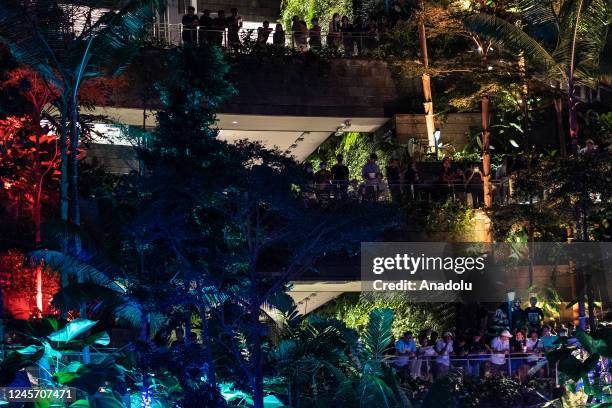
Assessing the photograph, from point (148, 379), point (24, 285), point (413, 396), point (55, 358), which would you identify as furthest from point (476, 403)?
point (24, 285)

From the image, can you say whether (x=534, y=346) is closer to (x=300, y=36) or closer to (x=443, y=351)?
(x=443, y=351)

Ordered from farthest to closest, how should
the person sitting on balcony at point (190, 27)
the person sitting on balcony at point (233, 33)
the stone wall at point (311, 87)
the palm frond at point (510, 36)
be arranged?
1. the stone wall at point (311, 87)
2. the person sitting on balcony at point (233, 33)
3. the person sitting on balcony at point (190, 27)
4. the palm frond at point (510, 36)

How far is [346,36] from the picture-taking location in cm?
2942

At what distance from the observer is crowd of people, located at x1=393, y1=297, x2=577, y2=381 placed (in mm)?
19453

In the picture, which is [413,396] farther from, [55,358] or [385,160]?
[385,160]

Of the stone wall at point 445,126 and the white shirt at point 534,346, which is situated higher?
the stone wall at point 445,126

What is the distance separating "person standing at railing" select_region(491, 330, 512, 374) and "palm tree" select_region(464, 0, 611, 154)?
15.0 ft

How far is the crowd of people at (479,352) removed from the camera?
1945cm

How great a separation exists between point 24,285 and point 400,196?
762 centimetres

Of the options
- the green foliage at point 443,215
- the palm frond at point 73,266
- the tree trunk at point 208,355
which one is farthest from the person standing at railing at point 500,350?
the palm frond at point 73,266

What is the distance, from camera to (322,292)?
2970 centimetres

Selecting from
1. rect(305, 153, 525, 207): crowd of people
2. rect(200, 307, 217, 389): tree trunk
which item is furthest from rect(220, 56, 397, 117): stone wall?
rect(200, 307, 217, 389): tree trunk

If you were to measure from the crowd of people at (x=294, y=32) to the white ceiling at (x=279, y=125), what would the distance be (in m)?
1.76

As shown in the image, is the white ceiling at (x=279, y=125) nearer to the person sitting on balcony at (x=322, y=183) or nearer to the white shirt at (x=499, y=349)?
the person sitting on balcony at (x=322, y=183)
